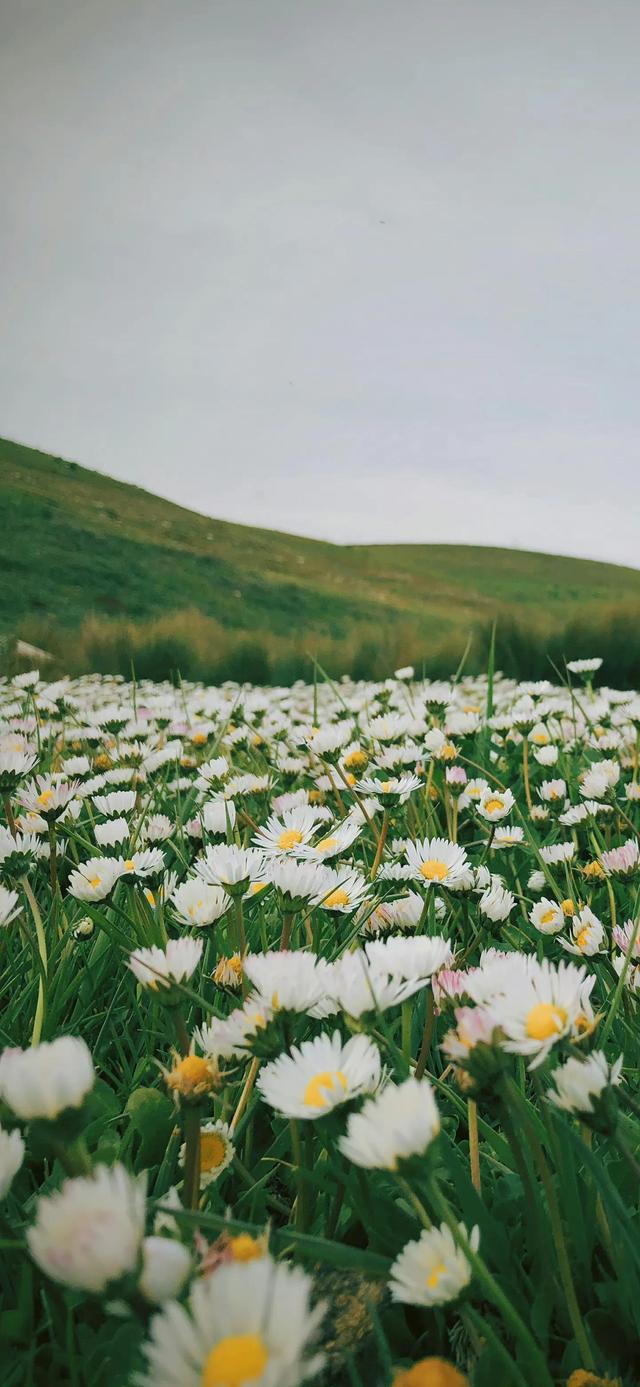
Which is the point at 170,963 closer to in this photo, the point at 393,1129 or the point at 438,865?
the point at 393,1129

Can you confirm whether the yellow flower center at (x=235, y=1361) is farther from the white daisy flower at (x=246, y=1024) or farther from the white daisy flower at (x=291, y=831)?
the white daisy flower at (x=291, y=831)

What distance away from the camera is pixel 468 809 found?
5.69ft

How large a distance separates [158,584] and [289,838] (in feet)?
30.9

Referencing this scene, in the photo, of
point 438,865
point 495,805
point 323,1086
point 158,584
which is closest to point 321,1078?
point 323,1086

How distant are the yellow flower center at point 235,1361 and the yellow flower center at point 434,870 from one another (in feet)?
2.02

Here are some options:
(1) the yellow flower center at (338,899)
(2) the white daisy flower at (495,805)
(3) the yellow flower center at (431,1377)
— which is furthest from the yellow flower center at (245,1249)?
(2) the white daisy flower at (495,805)

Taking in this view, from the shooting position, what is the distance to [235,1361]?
1.03 ft

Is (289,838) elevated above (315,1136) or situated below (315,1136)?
above

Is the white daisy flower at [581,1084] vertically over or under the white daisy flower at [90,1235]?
over

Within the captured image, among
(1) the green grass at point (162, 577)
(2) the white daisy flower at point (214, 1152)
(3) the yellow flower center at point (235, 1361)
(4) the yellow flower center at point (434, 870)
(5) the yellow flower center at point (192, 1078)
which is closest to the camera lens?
(3) the yellow flower center at point (235, 1361)

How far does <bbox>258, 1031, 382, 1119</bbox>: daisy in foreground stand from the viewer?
0.49 metres

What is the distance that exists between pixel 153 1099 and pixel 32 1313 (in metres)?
0.23

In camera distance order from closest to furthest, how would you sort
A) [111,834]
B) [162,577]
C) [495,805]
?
[111,834], [495,805], [162,577]

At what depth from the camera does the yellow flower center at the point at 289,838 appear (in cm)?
109
